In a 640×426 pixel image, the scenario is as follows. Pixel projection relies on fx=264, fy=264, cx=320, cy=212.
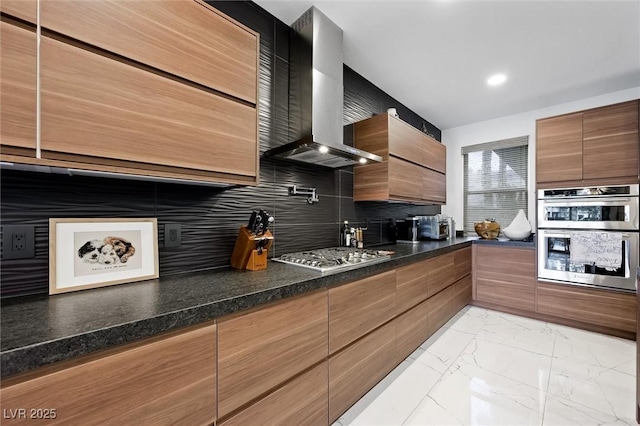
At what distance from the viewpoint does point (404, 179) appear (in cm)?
271

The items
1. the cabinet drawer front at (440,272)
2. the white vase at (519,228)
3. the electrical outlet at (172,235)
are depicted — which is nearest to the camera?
the electrical outlet at (172,235)

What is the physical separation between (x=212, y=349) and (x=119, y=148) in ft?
2.69

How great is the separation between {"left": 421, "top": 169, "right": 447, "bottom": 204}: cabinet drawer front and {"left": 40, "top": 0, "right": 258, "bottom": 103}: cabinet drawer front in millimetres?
2313

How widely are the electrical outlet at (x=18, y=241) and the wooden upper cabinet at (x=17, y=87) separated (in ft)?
1.38

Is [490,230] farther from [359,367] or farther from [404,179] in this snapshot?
[359,367]

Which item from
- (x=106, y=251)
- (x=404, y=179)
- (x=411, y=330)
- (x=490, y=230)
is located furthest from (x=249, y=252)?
(x=490, y=230)

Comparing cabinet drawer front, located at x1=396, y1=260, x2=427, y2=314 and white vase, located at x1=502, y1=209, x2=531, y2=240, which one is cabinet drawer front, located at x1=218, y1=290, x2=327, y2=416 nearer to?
cabinet drawer front, located at x1=396, y1=260, x2=427, y2=314

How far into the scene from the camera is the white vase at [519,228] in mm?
3352

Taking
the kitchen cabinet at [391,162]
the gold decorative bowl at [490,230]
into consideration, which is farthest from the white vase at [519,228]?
the kitchen cabinet at [391,162]

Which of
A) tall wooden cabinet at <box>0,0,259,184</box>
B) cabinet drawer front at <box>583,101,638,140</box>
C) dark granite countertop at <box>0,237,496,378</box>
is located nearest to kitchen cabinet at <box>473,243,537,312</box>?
cabinet drawer front at <box>583,101,638,140</box>

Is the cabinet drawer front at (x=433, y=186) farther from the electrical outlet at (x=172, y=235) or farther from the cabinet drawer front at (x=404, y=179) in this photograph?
the electrical outlet at (x=172, y=235)

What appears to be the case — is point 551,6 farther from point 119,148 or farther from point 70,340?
point 70,340

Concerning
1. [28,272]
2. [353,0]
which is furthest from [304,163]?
[28,272]

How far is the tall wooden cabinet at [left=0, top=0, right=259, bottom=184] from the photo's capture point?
33.2 inches
